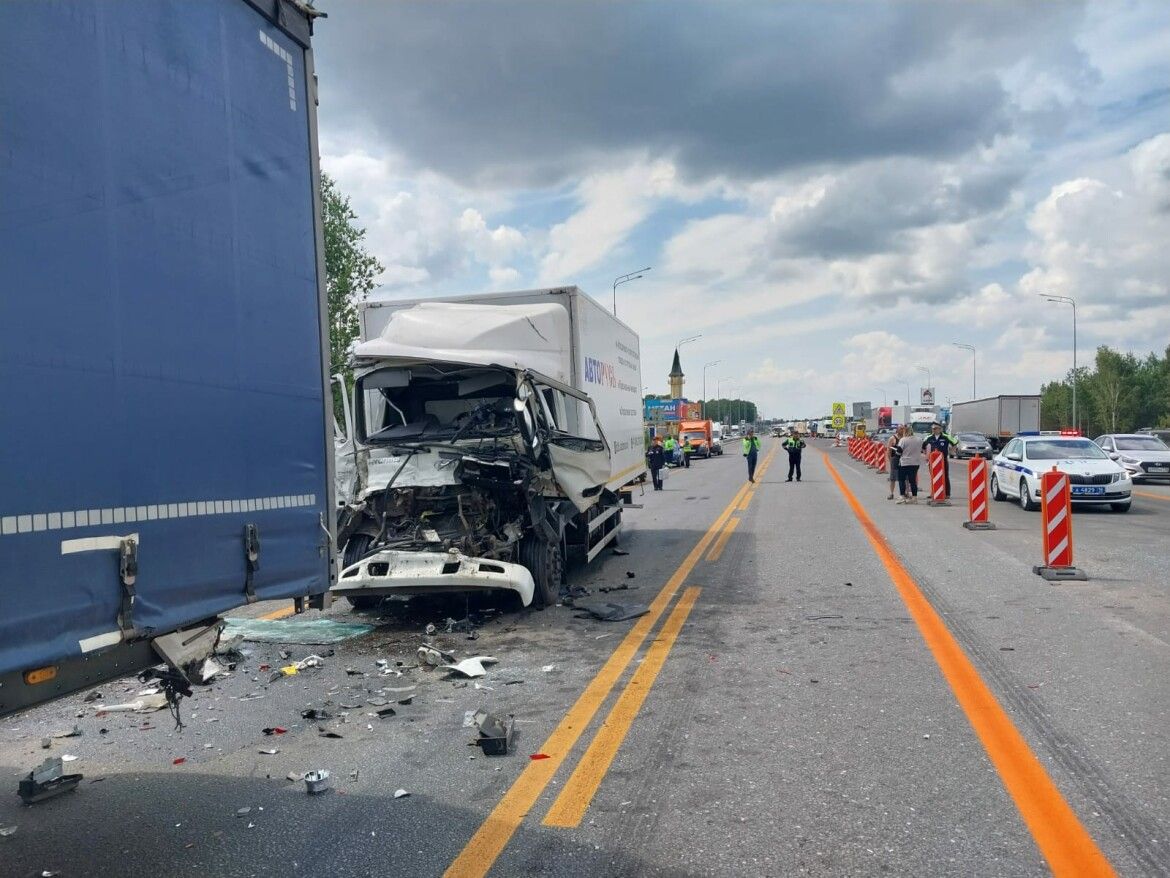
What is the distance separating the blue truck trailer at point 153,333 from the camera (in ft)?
8.54

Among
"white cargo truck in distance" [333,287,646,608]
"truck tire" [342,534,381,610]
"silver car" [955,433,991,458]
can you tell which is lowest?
"silver car" [955,433,991,458]

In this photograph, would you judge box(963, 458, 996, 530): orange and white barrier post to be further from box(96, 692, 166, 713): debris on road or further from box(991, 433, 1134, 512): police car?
box(96, 692, 166, 713): debris on road

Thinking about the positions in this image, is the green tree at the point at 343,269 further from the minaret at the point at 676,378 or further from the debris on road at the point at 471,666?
the minaret at the point at 676,378

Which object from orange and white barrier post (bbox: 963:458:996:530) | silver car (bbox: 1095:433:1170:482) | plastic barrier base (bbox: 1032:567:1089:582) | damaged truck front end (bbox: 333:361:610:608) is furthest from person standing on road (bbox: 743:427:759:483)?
damaged truck front end (bbox: 333:361:610:608)

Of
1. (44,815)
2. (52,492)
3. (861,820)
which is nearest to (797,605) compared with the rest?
(861,820)

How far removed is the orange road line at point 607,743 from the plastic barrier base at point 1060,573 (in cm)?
501

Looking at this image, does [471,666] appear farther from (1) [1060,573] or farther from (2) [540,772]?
(1) [1060,573]

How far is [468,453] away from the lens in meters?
8.32

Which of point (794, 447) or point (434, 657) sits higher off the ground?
point (794, 447)

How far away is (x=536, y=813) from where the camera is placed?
393 cm

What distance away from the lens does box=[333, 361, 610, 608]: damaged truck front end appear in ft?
25.6

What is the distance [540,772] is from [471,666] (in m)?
2.07

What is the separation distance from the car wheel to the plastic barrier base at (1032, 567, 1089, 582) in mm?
8338

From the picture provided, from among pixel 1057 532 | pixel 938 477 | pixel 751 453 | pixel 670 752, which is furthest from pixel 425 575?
pixel 751 453
